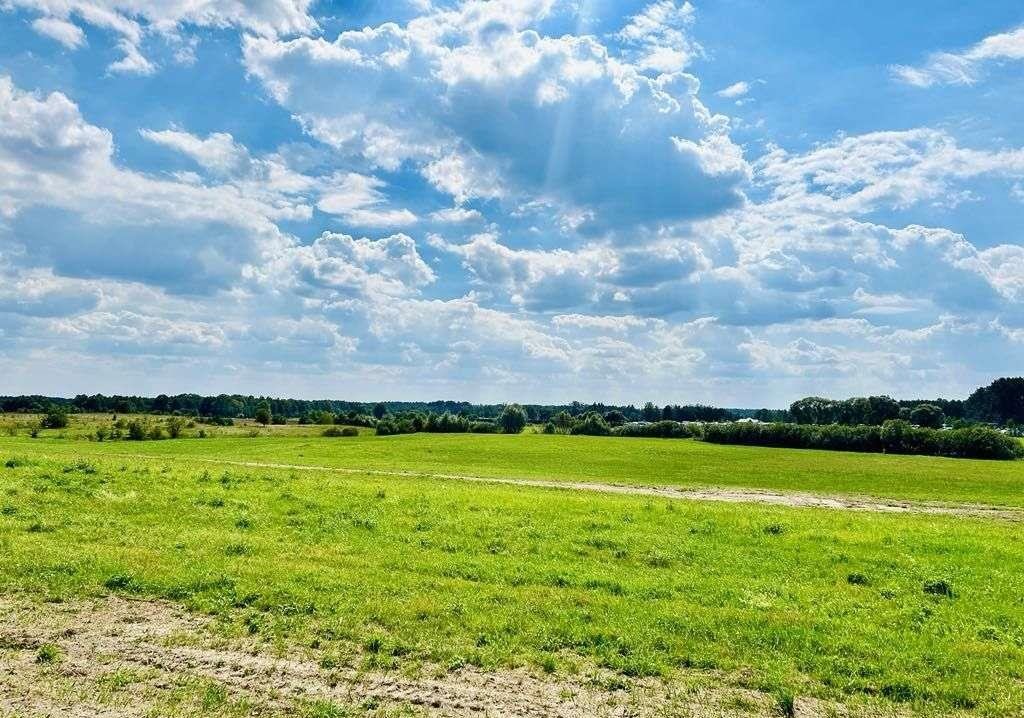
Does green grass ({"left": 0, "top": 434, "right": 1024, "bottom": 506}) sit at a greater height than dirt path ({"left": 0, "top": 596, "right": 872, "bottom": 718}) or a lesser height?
lesser

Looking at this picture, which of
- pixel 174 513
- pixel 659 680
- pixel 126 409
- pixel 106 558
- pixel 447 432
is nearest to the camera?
pixel 659 680

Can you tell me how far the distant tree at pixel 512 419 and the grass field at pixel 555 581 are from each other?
135m

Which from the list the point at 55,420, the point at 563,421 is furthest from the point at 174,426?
the point at 563,421

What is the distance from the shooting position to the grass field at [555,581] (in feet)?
34.4

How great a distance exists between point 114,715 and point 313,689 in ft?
7.58

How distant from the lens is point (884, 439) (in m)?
108

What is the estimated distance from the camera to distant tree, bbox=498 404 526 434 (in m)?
164

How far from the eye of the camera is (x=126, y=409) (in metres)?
Result: 185

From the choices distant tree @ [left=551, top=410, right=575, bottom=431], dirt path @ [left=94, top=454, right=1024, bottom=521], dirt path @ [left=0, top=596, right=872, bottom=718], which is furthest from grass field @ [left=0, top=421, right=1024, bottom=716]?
distant tree @ [left=551, top=410, right=575, bottom=431]

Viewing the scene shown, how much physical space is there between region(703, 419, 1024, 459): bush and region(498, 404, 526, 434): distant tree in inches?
2042

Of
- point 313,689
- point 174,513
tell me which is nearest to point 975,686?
point 313,689

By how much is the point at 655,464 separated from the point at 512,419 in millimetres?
90673

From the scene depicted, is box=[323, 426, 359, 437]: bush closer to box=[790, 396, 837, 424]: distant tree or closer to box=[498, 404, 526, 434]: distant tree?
box=[498, 404, 526, 434]: distant tree

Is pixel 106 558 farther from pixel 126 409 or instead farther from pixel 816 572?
pixel 126 409
